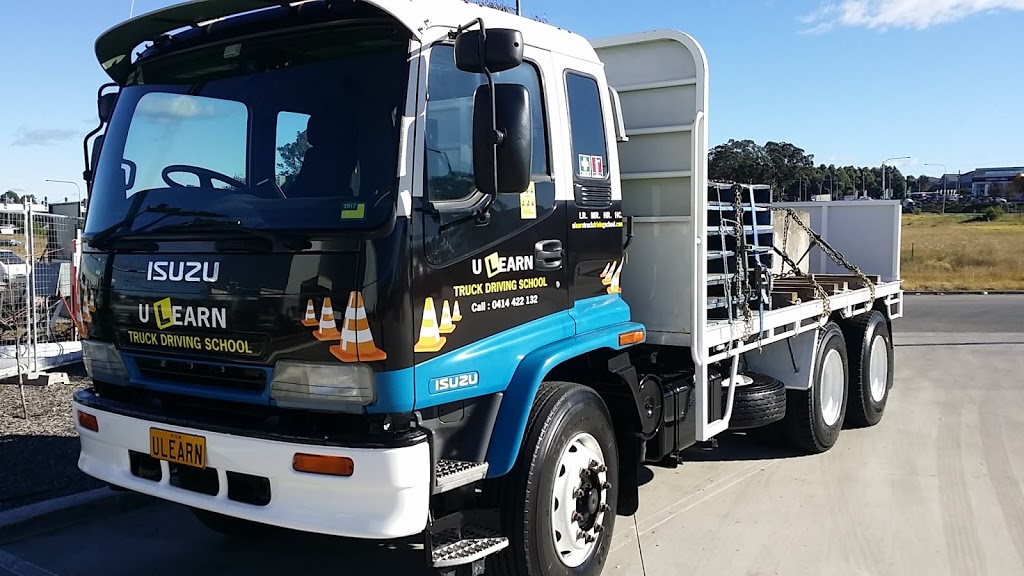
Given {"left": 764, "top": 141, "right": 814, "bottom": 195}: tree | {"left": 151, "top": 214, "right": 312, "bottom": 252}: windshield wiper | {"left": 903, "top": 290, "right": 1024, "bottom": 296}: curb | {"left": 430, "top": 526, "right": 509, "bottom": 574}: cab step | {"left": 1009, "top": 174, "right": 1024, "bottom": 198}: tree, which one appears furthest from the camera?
{"left": 1009, "top": 174, "right": 1024, "bottom": 198}: tree

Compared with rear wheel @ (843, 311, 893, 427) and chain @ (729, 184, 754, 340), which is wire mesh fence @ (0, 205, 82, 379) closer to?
chain @ (729, 184, 754, 340)

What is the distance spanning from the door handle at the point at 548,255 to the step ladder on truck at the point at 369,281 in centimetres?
1

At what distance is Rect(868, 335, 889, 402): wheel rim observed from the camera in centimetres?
782

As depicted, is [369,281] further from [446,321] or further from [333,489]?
→ [333,489]

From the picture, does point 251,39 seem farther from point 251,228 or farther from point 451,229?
point 451,229

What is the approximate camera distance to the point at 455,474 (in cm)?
332

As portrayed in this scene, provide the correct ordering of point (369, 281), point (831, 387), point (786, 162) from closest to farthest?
point (369, 281) → point (831, 387) → point (786, 162)

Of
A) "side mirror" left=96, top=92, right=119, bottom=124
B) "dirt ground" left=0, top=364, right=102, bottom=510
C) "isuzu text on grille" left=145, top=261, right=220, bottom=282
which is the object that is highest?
"side mirror" left=96, top=92, right=119, bottom=124

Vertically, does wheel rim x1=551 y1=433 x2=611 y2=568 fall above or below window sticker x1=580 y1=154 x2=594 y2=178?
below

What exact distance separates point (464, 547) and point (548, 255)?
4.45 ft

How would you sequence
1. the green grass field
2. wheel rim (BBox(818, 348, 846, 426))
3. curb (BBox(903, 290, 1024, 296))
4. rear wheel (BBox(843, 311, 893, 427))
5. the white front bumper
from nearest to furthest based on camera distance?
1. the white front bumper
2. wheel rim (BBox(818, 348, 846, 426))
3. rear wheel (BBox(843, 311, 893, 427))
4. curb (BBox(903, 290, 1024, 296))
5. the green grass field

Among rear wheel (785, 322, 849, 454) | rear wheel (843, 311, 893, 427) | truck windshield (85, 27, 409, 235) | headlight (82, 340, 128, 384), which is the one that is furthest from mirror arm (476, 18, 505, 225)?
rear wheel (843, 311, 893, 427)

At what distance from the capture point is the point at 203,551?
4848 millimetres

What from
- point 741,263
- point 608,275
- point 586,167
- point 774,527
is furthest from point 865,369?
point 586,167
